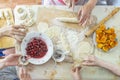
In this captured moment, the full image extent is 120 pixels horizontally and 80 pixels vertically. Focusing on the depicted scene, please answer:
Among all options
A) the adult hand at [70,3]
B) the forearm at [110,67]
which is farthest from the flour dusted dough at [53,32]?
the forearm at [110,67]

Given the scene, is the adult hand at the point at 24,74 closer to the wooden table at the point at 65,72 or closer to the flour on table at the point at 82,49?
the wooden table at the point at 65,72

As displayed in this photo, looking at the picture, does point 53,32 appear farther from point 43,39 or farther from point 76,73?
point 76,73

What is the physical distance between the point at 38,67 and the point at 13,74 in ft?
0.49

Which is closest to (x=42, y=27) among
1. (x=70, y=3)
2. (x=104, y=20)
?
(x=70, y=3)

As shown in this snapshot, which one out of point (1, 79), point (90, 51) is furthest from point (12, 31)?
point (90, 51)

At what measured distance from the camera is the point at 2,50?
1.31 meters

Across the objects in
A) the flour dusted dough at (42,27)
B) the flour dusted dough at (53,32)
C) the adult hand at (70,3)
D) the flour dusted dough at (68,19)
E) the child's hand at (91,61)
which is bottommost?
the child's hand at (91,61)

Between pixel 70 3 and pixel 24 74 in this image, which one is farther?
pixel 70 3

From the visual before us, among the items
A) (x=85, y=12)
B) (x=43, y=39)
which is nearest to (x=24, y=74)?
(x=43, y=39)

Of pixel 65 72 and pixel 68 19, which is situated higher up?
pixel 68 19

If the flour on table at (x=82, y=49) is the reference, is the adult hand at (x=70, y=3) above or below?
above

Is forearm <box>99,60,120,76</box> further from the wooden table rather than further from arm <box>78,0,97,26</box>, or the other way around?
arm <box>78,0,97,26</box>

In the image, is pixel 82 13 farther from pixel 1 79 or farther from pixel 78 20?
pixel 1 79

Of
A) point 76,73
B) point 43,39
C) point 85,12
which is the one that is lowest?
point 76,73
